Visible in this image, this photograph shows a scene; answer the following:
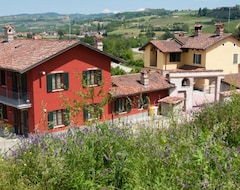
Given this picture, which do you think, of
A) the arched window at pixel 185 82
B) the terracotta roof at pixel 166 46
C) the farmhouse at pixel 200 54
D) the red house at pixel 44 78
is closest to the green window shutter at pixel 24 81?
the red house at pixel 44 78

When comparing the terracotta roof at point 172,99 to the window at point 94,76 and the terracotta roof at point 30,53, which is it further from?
the window at point 94,76

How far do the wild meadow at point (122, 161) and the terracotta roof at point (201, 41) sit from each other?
30.1m

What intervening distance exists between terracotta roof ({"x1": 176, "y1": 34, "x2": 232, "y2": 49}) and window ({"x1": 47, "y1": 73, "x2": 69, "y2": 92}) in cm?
1877

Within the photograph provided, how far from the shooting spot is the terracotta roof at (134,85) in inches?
1052

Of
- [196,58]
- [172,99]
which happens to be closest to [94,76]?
[172,99]

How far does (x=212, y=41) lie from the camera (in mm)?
38094

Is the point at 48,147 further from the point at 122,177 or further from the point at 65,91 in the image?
the point at 65,91

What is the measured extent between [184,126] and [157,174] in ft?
10.3

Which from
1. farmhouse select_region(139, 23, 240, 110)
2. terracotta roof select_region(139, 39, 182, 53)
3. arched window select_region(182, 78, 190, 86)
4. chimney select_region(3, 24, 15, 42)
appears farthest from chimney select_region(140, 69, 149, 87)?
chimney select_region(3, 24, 15, 42)

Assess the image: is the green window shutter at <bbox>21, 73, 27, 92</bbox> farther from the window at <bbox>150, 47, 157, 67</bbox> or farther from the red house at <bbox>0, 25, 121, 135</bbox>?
the window at <bbox>150, 47, 157, 67</bbox>

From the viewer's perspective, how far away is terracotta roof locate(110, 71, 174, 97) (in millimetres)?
26730

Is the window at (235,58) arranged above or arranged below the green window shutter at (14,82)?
above

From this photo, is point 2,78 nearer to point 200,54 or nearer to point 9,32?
point 9,32

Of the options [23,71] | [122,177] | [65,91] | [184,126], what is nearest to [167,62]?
[65,91]
